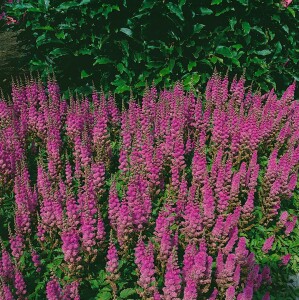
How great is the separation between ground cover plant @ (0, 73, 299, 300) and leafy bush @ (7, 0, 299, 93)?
36.5 inches

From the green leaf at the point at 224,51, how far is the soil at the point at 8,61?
390cm

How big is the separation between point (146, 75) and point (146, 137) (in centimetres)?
218

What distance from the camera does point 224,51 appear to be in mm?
7320

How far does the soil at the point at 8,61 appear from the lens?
32.0 ft

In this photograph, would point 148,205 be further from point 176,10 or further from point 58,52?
point 58,52

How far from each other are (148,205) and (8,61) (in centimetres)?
878

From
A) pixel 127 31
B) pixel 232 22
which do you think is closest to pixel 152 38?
pixel 127 31

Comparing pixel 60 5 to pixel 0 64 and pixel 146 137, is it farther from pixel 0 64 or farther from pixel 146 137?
pixel 0 64

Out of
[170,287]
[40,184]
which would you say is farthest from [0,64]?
[170,287]

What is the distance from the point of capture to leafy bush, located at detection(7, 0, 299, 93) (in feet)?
23.2

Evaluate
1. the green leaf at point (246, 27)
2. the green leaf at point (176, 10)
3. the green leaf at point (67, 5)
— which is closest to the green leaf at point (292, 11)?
→ the green leaf at point (246, 27)

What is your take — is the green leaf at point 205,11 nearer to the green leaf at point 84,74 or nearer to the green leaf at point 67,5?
the green leaf at point 67,5

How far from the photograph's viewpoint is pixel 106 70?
7621mm

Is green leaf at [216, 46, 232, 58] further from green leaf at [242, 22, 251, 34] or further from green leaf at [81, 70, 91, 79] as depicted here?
green leaf at [81, 70, 91, 79]
